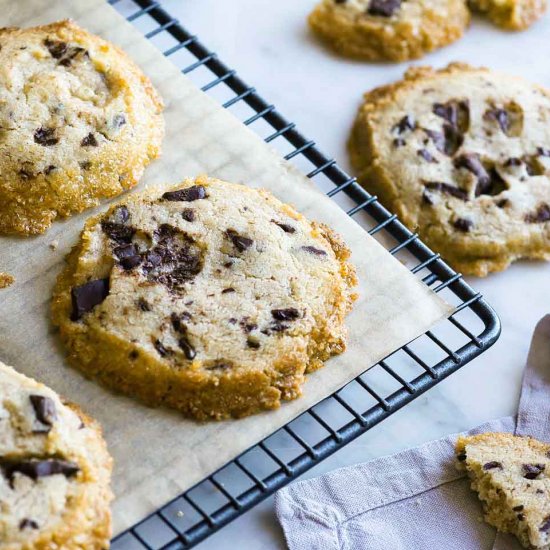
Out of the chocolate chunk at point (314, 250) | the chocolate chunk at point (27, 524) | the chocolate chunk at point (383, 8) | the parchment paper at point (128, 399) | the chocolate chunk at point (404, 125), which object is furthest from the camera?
the chocolate chunk at point (383, 8)

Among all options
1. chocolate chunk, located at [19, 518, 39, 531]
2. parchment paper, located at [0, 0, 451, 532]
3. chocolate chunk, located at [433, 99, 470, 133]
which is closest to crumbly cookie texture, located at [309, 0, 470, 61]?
chocolate chunk, located at [433, 99, 470, 133]

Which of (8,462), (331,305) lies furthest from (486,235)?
(8,462)

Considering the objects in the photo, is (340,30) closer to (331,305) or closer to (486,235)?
(486,235)

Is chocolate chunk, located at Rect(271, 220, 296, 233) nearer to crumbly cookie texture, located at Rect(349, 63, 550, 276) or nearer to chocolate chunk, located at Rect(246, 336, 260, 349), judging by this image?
chocolate chunk, located at Rect(246, 336, 260, 349)

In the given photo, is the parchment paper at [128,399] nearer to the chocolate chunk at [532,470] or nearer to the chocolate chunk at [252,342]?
the chocolate chunk at [252,342]

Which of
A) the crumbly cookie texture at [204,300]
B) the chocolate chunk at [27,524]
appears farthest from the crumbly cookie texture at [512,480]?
the chocolate chunk at [27,524]

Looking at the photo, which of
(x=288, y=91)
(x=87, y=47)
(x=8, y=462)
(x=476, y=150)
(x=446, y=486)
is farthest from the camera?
(x=288, y=91)

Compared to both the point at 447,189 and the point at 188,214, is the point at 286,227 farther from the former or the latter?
the point at 447,189
